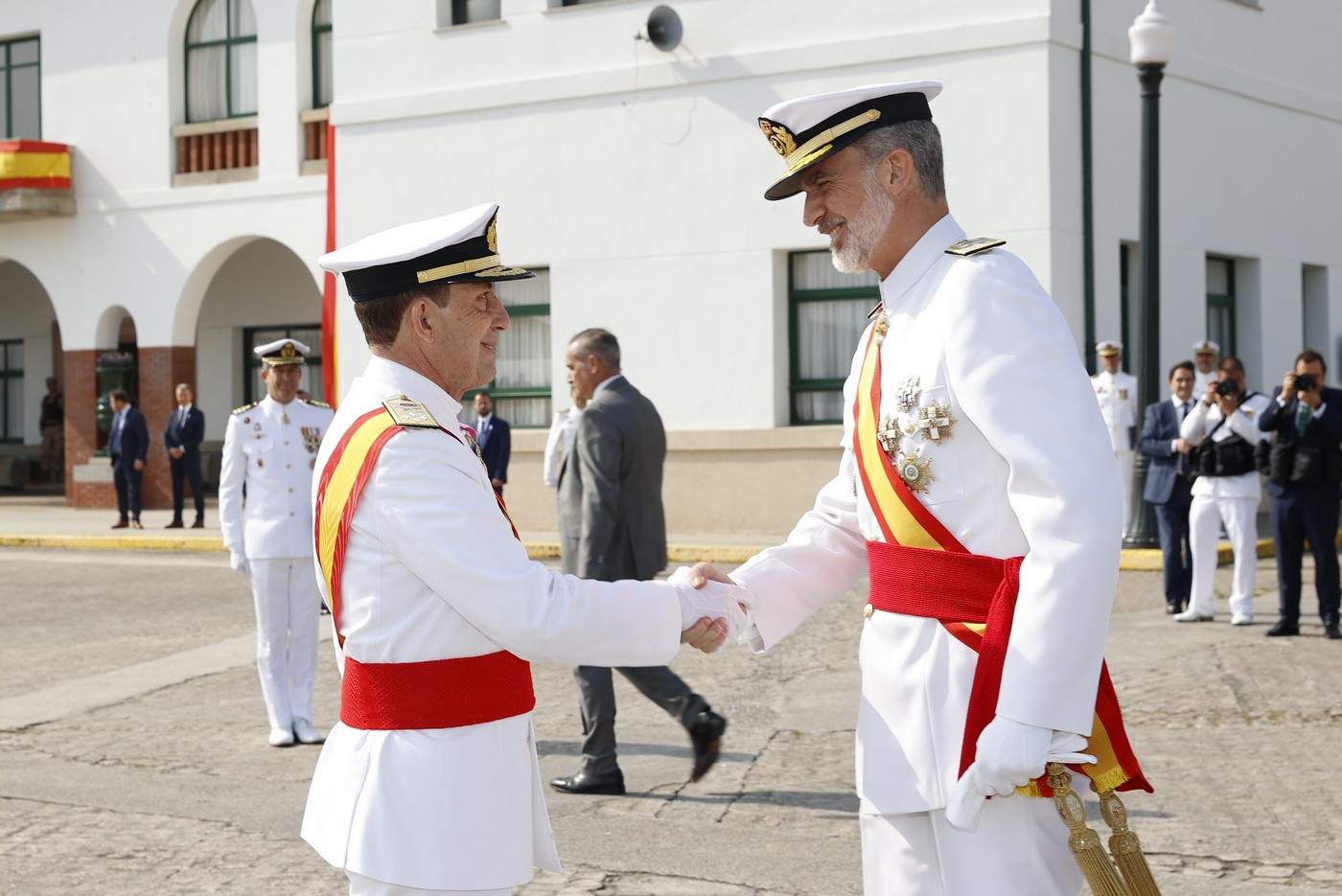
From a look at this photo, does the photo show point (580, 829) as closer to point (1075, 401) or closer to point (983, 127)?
point (1075, 401)

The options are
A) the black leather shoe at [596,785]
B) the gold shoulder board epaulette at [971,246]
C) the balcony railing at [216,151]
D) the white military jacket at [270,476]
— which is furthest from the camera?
the balcony railing at [216,151]

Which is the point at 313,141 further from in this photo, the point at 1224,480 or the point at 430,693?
the point at 430,693

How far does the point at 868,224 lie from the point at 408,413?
102 centimetres

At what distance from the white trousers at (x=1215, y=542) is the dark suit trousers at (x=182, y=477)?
44.0 ft

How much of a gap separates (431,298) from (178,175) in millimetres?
22354

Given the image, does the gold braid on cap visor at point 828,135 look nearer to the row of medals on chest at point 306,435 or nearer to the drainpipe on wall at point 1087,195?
the row of medals on chest at point 306,435

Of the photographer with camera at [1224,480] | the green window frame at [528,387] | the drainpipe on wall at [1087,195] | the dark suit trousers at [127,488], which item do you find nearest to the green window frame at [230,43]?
the dark suit trousers at [127,488]

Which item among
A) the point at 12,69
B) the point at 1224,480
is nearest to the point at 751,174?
the point at 1224,480

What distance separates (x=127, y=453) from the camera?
2230 centimetres

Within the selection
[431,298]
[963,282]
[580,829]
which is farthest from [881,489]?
[580,829]

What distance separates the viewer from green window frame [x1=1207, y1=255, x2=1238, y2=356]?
19.8 metres

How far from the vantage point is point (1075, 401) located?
3145 millimetres

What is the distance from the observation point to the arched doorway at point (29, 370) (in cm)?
3064

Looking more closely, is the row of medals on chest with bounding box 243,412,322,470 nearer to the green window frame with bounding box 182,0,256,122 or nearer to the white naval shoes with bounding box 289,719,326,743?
the white naval shoes with bounding box 289,719,326,743
